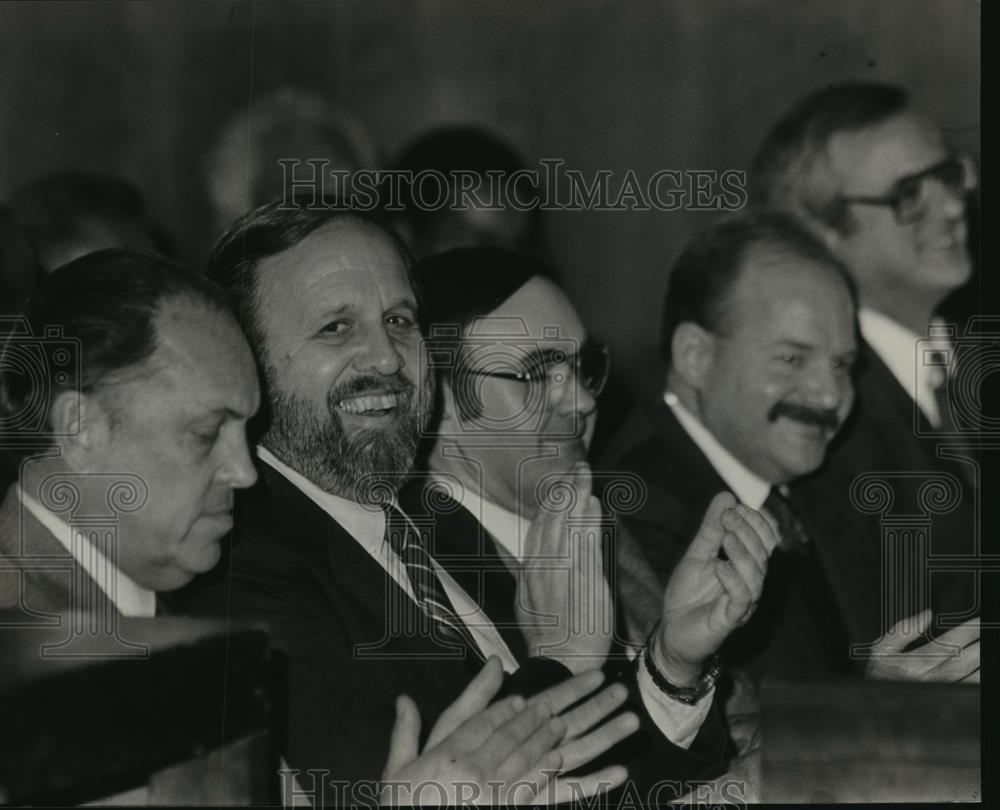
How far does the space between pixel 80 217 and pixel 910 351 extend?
79.5 inches

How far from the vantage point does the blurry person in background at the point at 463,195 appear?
11.5 ft

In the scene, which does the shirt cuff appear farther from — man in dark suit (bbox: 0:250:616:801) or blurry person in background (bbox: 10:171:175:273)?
blurry person in background (bbox: 10:171:175:273)

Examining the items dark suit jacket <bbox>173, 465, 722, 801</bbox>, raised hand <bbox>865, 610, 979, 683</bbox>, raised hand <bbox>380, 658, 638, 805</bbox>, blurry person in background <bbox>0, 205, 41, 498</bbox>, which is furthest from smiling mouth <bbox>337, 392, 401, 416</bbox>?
raised hand <bbox>865, 610, 979, 683</bbox>

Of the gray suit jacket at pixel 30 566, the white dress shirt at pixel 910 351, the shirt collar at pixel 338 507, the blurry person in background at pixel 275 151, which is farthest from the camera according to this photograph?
the white dress shirt at pixel 910 351

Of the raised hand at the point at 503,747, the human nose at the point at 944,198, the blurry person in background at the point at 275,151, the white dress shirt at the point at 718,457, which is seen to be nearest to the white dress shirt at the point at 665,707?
the raised hand at the point at 503,747

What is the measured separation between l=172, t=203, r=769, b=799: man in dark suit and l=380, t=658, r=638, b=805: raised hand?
0.01 m

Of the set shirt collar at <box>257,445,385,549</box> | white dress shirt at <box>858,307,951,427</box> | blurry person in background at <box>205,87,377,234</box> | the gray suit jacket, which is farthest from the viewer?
white dress shirt at <box>858,307,951,427</box>

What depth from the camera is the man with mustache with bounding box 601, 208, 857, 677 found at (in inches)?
140

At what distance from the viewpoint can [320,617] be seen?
3275 mm

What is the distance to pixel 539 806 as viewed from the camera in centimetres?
322

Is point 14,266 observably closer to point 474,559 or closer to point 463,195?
point 463,195

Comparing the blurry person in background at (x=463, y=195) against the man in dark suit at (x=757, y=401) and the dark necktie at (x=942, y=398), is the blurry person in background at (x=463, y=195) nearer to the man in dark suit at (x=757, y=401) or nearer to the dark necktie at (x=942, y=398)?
the man in dark suit at (x=757, y=401)

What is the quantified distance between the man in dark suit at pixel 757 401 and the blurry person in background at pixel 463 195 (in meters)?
0.41

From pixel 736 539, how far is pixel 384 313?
0.95m
